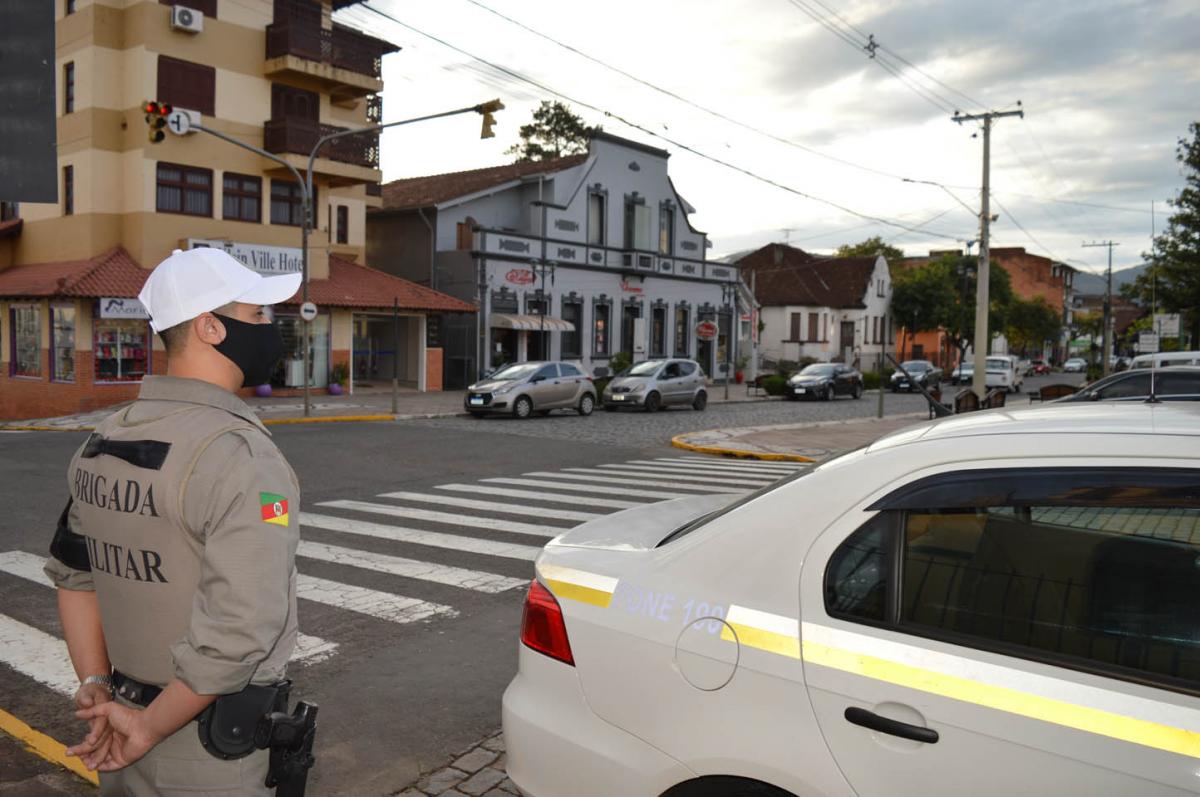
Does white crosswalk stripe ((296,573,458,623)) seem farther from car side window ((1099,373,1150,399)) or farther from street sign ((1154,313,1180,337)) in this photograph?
street sign ((1154,313,1180,337))

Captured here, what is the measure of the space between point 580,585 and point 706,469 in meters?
12.0

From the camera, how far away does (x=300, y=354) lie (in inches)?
1162

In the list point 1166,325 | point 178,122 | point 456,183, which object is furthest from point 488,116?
point 1166,325

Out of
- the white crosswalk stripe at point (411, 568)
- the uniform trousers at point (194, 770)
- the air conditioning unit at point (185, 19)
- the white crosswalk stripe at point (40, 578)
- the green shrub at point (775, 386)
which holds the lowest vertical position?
the white crosswalk stripe at point (40, 578)

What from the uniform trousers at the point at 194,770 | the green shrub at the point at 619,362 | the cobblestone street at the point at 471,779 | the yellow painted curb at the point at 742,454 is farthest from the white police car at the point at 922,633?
the green shrub at the point at 619,362

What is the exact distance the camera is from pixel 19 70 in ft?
13.2

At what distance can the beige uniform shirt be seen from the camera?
2.09 meters

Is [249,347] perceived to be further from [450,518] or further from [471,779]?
[450,518]

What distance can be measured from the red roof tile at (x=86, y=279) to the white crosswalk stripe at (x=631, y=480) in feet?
52.7

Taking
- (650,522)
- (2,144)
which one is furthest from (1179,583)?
(2,144)

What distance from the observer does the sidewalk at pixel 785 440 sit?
17312 mm

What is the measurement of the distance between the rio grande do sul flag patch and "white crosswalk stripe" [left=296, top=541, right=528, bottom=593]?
16.6ft

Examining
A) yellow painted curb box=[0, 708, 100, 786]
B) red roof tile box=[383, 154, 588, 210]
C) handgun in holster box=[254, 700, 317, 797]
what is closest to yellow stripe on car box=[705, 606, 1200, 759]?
handgun in holster box=[254, 700, 317, 797]

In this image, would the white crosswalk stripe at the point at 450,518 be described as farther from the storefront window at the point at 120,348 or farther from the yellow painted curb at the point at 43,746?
the storefront window at the point at 120,348
